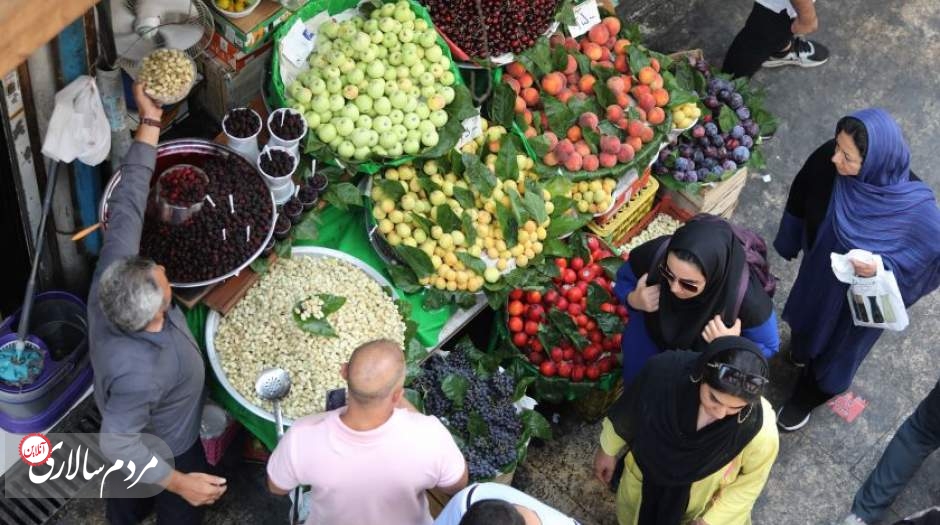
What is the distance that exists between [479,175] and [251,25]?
107 cm

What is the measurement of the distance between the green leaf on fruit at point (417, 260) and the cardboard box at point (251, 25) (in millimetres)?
993

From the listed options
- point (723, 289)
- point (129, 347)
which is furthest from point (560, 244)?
point (129, 347)

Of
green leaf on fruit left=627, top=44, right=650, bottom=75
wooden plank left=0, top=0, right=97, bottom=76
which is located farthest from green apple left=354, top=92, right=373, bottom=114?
wooden plank left=0, top=0, right=97, bottom=76

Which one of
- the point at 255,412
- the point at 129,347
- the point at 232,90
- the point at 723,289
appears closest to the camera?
the point at 129,347

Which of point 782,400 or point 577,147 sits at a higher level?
point 577,147

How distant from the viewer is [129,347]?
296 centimetres

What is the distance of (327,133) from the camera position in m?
3.99

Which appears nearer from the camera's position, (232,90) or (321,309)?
(321,309)

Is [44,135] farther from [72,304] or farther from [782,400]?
[782,400]

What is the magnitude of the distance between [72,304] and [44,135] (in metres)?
0.69

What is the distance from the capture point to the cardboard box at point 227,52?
4.06m

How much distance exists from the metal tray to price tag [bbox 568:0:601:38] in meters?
1.57

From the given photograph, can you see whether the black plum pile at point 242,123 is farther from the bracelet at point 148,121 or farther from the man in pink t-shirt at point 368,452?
the man in pink t-shirt at point 368,452

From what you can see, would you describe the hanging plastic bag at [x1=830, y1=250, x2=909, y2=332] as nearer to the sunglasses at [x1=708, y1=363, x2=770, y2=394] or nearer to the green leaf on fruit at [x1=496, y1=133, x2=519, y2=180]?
the sunglasses at [x1=708, y1=363, x2=770, y2=394]
